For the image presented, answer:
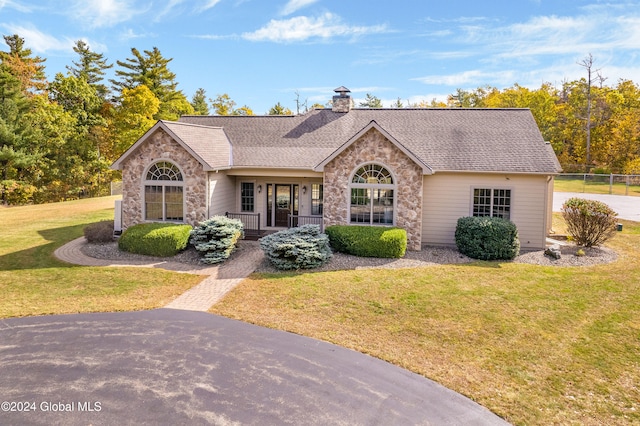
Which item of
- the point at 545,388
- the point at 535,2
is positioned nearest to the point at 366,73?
the point at 535,2

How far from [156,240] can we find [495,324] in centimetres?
1187

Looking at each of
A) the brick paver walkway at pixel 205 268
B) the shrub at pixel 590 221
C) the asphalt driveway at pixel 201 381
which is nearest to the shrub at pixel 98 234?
the brick paver walkway at pixel 205 268

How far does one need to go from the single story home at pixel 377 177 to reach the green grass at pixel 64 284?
148 inches

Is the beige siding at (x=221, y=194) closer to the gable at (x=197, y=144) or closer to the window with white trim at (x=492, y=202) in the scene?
the gable at (x=197, y=144)

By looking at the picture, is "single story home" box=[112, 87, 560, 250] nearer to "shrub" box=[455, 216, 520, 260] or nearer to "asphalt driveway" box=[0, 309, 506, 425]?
"shrub" box=[455, 216, 520, 260]

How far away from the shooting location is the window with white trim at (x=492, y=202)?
54.6ft

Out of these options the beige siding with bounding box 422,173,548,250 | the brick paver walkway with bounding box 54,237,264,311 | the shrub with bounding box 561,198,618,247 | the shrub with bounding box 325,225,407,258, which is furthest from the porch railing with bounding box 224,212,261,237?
the shrub with bounding box 561,198,618,247

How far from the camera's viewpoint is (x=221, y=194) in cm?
1789

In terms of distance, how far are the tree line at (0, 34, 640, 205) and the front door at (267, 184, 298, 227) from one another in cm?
2132

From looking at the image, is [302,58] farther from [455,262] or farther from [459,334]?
[459,334]

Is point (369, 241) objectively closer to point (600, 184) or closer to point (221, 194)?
point (221, 194)

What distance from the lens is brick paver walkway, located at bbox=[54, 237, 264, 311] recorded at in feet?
35.4

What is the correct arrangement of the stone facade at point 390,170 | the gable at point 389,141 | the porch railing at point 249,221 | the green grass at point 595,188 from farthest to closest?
the green grass at point 595,188 < the porch railing at point 249,221 < the stone facade at point 390,170 < the gable at point 389,141

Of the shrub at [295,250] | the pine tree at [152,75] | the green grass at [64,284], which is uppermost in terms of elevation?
the pine tree at [152,75]
